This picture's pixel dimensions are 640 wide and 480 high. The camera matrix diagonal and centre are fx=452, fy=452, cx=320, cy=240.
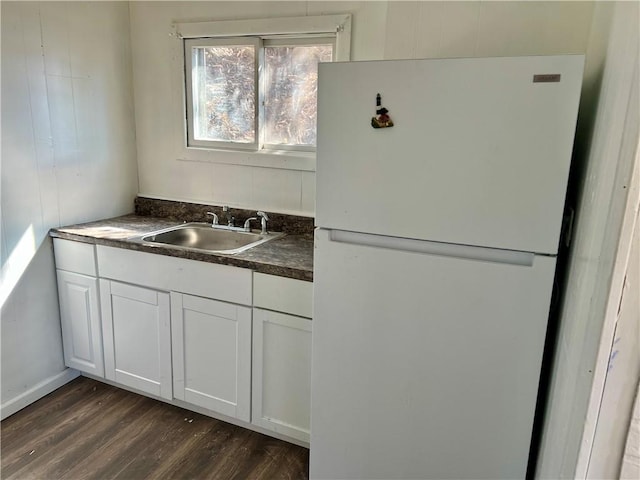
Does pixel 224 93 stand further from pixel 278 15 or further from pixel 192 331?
pixel 192 331

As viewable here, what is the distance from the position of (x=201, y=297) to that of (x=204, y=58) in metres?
1.38

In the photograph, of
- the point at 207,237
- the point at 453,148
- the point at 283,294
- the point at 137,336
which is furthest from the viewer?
the point at 207,237

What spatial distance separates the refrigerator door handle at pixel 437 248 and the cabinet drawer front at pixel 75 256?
1429 millimetres

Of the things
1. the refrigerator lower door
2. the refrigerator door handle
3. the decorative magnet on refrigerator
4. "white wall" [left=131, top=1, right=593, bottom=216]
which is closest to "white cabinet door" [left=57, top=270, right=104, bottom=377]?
"white wall" [left=131, top=1, right=593, bottom=216]

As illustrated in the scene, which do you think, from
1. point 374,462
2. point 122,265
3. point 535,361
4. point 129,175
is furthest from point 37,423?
point 535,361

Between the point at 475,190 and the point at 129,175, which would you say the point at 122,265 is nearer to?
the point at 129,175

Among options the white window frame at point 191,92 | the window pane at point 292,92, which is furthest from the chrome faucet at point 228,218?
the window pane at point 292,92

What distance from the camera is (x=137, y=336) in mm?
2242

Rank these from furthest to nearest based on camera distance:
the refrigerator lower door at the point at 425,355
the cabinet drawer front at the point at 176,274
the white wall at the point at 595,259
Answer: the cabinet drawer front at the point at 176,274
the refrigerator lower door at the point at 425,355
the white wall at the point at 595,259

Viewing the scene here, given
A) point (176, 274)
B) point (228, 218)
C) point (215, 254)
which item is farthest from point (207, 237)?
point (215, 254)

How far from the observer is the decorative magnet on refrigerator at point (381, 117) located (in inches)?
51.8

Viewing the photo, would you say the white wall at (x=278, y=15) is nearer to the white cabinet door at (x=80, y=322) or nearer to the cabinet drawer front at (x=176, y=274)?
the cabinet drawer front at (x=176, y=274)

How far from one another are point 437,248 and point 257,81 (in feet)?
4.98

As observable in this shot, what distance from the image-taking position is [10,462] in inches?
76.5
